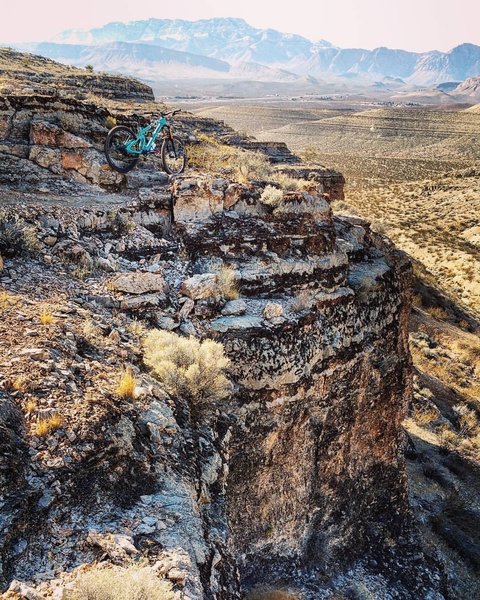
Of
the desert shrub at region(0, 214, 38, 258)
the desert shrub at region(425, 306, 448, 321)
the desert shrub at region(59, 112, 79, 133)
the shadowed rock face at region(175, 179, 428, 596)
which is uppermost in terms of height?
the desert shrub at region(59, 112, 79, 133)

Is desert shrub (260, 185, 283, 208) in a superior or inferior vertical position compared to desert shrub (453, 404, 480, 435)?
superior

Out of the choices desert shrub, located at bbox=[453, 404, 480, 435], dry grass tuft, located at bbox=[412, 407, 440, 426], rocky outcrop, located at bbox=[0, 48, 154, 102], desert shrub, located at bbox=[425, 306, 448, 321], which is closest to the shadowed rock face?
dry grass tuft, located at bbox=[412, 407, 440, 426]

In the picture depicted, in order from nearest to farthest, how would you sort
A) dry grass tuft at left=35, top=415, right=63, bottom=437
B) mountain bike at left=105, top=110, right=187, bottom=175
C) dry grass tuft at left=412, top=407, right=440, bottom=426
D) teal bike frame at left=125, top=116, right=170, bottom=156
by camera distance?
dry grass tuft at left=35, top=415, right=63, bottom=437 → mountain bike at left=105, top=110, right=187, bottom=175 → teal bike frame at left=125, top=116, right=170, bottom=156 → dry grass tuft at left=412, top=407, right=440, bottom=426

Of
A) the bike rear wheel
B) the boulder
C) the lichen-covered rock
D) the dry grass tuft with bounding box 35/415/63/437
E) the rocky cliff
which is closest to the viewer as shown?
the rocky cliff

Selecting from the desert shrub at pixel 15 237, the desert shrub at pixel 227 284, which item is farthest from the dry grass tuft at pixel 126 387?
the desert shrub at pixel 15 237

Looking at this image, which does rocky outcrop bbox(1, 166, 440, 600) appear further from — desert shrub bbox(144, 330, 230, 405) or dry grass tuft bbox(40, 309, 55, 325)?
dry grass tuft bbox(40, 309, 55, 325)

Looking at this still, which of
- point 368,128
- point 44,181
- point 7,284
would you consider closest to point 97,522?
point 7,284

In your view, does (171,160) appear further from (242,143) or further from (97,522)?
(242,143)
